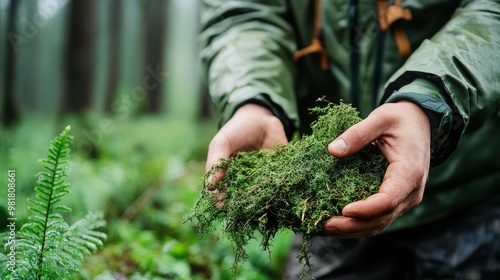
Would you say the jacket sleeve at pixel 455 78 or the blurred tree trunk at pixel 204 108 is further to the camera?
the blurred tree trunk at pixel 204 108

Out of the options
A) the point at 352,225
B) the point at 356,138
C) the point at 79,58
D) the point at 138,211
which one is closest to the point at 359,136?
the point at 356,138

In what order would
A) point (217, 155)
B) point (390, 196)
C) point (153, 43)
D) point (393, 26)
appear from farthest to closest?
point (153, 43) → point (393, 26) → point (217, 155) → point (390, 196)

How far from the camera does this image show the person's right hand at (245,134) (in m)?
1.97

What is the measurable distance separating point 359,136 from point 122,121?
299 inches

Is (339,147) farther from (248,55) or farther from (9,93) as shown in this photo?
(9,93)

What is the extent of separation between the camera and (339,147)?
163 centimetres

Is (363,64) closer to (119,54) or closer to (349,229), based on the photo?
(349,229)

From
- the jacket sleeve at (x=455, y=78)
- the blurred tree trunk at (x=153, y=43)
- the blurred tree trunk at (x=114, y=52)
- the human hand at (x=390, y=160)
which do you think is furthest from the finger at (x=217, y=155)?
the blurred tree trunk at (x=153, y=43)

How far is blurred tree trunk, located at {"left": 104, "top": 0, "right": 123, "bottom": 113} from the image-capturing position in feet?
29.0

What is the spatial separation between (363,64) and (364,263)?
1357 millimetres

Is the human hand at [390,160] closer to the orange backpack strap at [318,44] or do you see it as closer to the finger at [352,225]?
the finger at [352,225]

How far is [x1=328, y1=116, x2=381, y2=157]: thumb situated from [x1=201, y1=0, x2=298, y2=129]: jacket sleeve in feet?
2.35

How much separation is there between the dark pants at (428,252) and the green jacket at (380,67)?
0.13 metres

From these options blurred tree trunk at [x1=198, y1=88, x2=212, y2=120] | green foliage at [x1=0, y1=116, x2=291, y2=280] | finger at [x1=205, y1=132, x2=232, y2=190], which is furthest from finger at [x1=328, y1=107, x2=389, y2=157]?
blurred tree trunk at [x1=198, y1=88, x2=212, y2=120]
